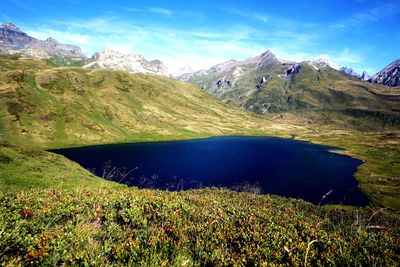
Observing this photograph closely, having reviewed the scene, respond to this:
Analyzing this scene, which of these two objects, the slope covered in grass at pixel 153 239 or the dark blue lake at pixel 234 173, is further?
the dark blue lake at pixel 234 173

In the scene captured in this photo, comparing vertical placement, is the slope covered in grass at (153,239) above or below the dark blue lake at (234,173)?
above

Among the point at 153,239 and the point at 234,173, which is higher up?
the point at 153,239

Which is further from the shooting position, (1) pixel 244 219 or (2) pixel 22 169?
(2) pixel 22 169

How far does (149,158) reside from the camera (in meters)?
183

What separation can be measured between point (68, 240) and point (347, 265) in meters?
12.3

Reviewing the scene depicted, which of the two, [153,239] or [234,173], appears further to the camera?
[234,173]

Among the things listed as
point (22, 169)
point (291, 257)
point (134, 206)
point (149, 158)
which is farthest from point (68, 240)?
point (149, 158)

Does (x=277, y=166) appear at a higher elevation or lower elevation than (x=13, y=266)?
lower

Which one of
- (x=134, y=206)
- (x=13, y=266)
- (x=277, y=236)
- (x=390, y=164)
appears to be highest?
(x=13, y=266)

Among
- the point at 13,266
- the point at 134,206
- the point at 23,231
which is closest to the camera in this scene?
the point at 13,266

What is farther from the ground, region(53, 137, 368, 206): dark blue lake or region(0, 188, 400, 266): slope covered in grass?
region(0, 188, 400, 266): slope covered in grass

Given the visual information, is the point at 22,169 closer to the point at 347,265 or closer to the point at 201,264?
the point at 201,264

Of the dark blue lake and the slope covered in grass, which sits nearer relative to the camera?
the slope covered in grass

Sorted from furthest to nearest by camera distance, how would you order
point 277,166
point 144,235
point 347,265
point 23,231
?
point 277,166
point 144,235
point 347,265
point 23,231
